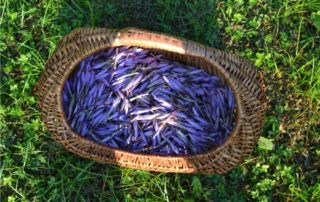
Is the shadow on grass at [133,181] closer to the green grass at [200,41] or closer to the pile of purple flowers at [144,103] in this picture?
the green grass at [200,41]

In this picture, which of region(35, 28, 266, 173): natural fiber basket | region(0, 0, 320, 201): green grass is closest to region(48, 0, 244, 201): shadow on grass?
region(0, 0, 320, 201): green grass

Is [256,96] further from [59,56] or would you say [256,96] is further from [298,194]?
[59,56]

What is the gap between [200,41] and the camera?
9.46 ft

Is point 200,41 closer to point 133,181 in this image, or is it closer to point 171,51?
point 171,51

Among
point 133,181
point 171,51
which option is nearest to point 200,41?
point 171,51

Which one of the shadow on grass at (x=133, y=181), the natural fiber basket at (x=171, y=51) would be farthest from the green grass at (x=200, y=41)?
the natural fiber basket at (x=171, y=51)

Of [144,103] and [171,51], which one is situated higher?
[171,51]

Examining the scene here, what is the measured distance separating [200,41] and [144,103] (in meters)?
0.49

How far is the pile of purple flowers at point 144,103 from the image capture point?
8.76 feet

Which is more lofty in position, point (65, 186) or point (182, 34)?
point (182, 34)

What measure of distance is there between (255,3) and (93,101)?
41.8 inches

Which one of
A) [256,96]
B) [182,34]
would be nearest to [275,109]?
[256,96]

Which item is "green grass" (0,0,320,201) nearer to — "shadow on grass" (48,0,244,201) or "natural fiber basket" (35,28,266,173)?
"shadow on grass" (48,0,244,201)

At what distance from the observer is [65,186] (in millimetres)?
2709
